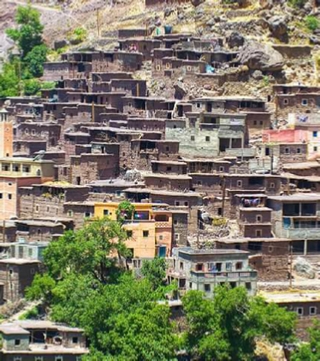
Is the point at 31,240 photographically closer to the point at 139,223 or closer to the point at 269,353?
the point at 139,223

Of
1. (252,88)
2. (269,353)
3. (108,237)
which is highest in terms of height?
(252,88)

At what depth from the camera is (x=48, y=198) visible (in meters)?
51.4

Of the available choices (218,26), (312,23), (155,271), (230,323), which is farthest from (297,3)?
(230,323)

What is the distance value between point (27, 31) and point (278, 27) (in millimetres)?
13608

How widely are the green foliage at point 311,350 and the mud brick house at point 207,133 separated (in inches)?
431

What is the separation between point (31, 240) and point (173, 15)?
19.7 metres

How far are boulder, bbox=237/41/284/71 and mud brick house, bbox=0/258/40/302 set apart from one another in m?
16.1

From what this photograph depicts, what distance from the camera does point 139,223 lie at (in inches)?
1925

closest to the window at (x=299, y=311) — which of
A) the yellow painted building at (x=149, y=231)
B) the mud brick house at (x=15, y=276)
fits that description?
the yellow painted building at (x=149, y=231)

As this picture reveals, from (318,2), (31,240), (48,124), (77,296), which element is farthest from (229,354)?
(318,2)

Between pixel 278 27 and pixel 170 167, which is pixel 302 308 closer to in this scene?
pixel 170 167

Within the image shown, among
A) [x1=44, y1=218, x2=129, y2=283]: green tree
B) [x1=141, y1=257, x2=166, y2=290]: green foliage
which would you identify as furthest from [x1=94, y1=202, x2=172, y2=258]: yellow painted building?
[x1=141, y1=257, x2=166, y2=290]: green foliage

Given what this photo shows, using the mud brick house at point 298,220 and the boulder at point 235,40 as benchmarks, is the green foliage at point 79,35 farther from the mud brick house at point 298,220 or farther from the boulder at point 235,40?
the mud brick house at point 298,220

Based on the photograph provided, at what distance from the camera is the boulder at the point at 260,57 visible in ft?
197
